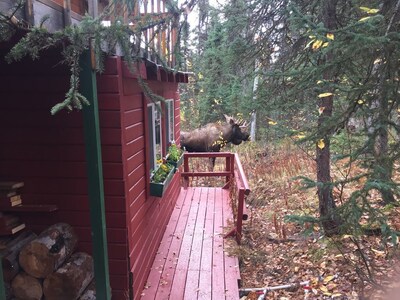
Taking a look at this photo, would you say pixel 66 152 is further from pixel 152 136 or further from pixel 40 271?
pixel 152 136

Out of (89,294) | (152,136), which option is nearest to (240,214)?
(152,136)

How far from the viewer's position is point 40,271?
3.26m

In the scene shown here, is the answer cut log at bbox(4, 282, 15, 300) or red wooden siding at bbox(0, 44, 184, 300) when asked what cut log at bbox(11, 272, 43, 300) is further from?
red wooden siding at bbox(0, 44, 184, 300)

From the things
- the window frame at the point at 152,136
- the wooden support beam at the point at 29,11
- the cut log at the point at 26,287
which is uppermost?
the wooden support beam at the point at 29,11

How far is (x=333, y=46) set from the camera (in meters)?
2.98

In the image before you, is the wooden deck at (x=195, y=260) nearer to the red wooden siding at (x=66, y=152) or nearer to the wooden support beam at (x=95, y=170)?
the red wooden siding at (x=66, y=152)

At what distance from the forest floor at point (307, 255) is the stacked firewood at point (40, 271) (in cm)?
216

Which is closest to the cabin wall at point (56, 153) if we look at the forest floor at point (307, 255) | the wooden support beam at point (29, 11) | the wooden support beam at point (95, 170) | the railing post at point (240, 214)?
the wooden support beam at point (95, 170)

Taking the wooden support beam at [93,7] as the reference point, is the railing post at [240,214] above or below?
below

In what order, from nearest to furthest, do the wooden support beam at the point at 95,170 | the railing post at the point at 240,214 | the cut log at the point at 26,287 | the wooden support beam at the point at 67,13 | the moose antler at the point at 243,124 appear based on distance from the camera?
1. the wooden support beam at the point at 67,13
2. the wooden support beam at the point at 95,170
3. the cut log at the point at 26,287
4. the railing post at the point at 240,214
5. the moose antler at the point at 243,124

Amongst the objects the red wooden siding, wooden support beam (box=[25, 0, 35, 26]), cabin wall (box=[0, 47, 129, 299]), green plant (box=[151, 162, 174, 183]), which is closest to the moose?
green plant (box=[151, 162, 174, 183])

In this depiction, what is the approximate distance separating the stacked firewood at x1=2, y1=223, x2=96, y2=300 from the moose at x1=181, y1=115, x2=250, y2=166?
7409 millimetres

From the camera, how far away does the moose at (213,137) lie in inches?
420

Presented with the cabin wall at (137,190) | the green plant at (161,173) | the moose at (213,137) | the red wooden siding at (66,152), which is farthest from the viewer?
the moose at (213,137)
